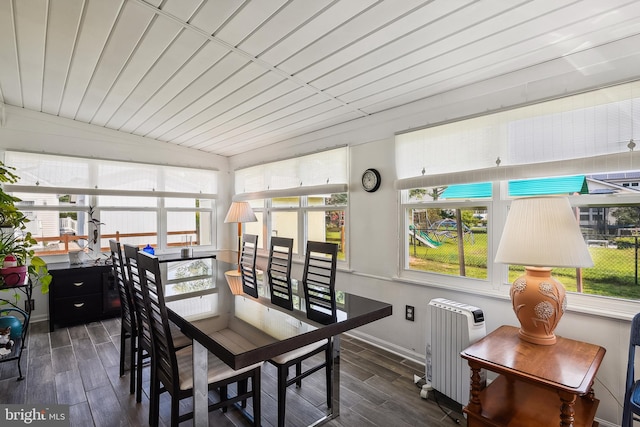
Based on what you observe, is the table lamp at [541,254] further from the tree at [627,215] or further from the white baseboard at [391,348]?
the white baseboard at [391,348]

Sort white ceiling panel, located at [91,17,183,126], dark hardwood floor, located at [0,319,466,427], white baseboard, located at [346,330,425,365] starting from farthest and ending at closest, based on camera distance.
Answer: white baseboard, located at [346,330,425,365] → dark hardwood floor, located at [0,319,466,427] → white ceiling panel, located at [91,17,183,126]

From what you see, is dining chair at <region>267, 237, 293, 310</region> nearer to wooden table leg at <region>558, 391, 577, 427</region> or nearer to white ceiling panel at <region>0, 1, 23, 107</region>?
wooden table leg at <region>558, 391, 577, 427</region>

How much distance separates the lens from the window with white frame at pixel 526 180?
6.41 feet

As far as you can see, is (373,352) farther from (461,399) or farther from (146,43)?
(146,43)

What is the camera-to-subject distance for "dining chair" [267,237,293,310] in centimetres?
214

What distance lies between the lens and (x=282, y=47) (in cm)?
214

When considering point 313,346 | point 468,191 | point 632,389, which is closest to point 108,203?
point 313,346

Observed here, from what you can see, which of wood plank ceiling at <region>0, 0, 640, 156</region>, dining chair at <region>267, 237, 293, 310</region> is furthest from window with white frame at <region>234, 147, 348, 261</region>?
dining chair at <region>267, 237, 293, 310</region>

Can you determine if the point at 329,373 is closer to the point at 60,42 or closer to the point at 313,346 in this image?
the point at 313,346

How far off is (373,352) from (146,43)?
10.7 ft

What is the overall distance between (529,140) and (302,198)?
2712 millimetres

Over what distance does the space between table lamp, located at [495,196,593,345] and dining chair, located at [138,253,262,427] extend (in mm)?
1612

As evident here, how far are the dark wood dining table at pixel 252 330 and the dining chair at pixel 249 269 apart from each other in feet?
1.06

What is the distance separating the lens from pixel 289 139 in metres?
4.44
